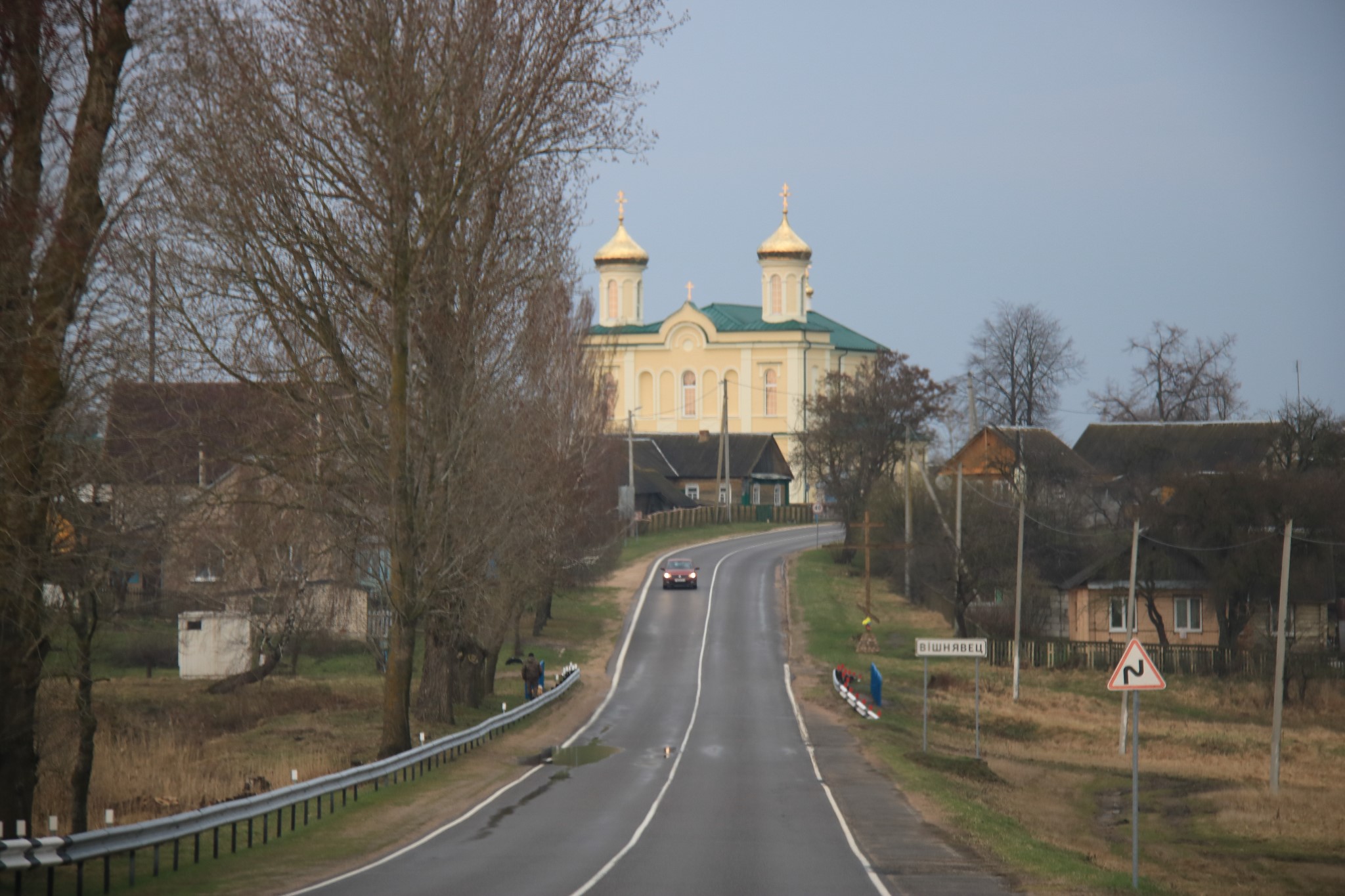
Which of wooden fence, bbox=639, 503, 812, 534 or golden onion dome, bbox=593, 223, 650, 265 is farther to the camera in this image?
golden onion dome, bbox=593, 223, 650, 265

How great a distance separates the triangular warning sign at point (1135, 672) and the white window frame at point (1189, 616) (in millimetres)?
40912

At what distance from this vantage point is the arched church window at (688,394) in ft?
365

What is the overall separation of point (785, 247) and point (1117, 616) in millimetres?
60738

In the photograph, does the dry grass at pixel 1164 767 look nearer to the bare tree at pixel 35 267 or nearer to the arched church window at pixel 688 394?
the bare tree at pixel 35 267

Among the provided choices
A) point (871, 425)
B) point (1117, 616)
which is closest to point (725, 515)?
point (871, 425)

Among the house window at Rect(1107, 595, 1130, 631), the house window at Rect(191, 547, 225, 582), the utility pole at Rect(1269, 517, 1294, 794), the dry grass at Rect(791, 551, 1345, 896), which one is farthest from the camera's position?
the house window at Rect(1107, 595, 1130, 631)

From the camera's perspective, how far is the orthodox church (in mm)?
109750

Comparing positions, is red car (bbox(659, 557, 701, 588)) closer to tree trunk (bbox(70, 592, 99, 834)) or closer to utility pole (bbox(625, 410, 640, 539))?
utility pole (bbox(625, 410, 640, 539))

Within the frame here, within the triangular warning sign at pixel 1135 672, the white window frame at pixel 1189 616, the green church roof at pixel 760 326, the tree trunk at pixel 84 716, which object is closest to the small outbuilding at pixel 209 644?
the tree trunk at pixel 84 716

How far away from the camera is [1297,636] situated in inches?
2044

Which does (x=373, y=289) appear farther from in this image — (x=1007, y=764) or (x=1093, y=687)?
A: (x=1093, y=687)

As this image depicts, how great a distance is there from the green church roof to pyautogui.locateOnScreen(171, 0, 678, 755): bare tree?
273 ft

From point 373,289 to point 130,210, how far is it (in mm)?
7891

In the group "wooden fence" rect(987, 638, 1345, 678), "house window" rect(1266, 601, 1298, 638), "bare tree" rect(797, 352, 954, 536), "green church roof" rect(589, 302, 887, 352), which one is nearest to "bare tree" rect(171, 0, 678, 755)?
"wooden fence" rect(987, 638, 1345, 678)
